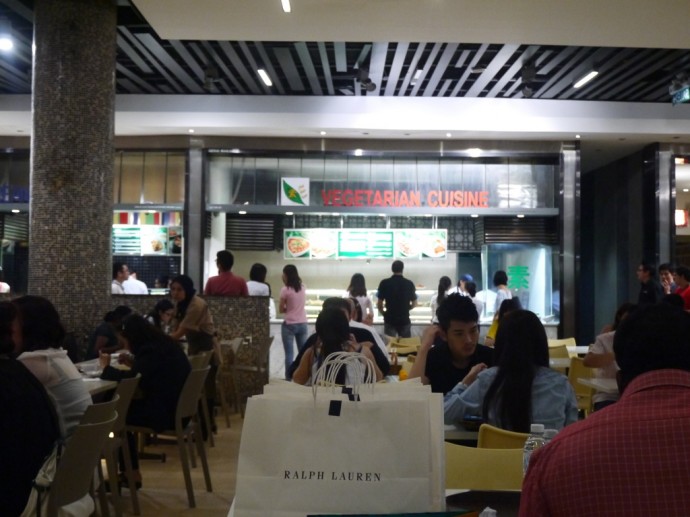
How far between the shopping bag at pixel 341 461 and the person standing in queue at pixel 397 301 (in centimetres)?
891

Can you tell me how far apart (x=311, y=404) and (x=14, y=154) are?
12158 mm

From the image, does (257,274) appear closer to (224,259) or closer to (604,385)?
(224,259)

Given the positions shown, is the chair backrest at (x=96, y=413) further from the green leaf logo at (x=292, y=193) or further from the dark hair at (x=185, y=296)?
the green leaf logo at (x=292, y=193)

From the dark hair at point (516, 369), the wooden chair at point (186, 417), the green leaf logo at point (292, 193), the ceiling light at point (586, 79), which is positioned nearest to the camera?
the dark hair at point (516, 369)

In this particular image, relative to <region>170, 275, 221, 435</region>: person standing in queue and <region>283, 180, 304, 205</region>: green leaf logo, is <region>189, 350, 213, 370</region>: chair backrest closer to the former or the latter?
<region>170, 275, 221, 435</region>: person standing in queue

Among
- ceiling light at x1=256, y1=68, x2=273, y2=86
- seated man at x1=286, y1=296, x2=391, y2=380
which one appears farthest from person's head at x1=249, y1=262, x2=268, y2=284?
seated man at x1=286, y1=296, x2=391, y2=380

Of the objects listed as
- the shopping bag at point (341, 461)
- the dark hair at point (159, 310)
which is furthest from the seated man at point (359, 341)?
the shopping bag at point (341, 461)

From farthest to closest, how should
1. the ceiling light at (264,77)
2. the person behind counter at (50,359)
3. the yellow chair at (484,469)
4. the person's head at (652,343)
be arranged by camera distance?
the ceiling light at (264,77), the person behind counter at (50,359), the yellow chair at (484,469), the person's head at (652,343)

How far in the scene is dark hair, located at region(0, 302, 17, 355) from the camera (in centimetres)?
331

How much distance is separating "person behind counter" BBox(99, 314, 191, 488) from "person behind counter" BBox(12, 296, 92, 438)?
141cm

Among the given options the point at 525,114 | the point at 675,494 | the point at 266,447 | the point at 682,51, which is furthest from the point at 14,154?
the point at 675,494

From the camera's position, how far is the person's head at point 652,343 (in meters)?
1.61

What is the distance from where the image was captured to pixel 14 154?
12984mm

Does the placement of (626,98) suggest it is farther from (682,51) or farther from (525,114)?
(682,51)
